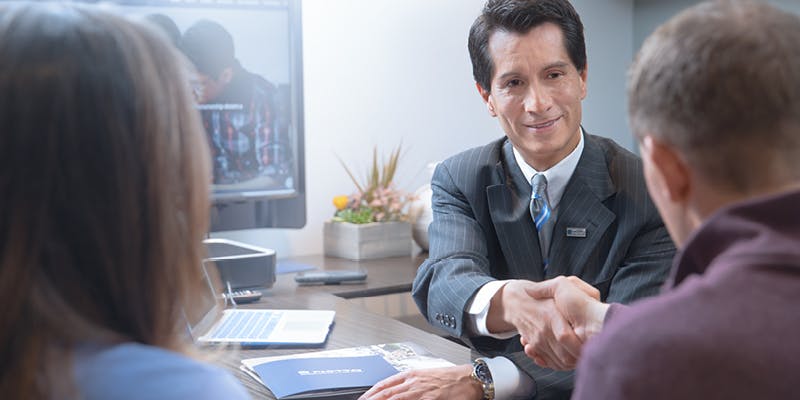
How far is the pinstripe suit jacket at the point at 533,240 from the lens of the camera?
1938 mm

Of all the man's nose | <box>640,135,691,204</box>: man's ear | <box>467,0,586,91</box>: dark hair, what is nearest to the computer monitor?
<box>467,0,586,91</box>: dark hair

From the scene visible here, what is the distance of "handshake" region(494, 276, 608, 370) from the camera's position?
1747 millimetres

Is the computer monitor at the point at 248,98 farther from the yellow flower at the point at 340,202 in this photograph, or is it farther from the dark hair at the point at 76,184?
the dark hair at the point at 76,184

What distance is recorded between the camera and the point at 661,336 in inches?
29.6

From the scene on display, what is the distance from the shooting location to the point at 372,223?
2.99 meters

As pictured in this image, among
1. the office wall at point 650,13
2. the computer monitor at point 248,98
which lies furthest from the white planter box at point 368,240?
the office wall at point 650,13

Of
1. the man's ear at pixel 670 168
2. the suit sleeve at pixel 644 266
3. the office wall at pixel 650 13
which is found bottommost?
the suit sleeve at pixel 644 266

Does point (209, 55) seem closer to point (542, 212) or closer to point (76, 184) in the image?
point (542, 212)

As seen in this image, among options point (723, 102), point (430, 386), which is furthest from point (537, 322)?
point (723, 102)

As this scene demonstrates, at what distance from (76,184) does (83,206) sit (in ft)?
0.06

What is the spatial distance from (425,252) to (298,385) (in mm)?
1584

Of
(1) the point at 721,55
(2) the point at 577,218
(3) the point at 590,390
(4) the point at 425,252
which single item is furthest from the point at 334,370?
(4) the point at 425,252

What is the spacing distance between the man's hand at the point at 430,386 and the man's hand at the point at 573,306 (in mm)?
150

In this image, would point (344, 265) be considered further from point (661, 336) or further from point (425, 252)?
point (661, 336)
